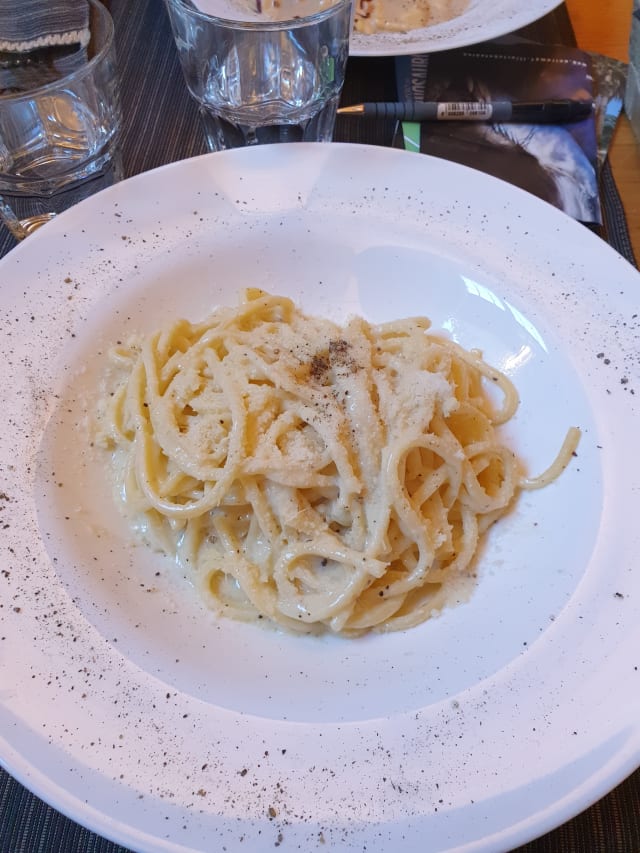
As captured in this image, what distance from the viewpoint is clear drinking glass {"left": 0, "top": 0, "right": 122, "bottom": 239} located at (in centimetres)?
172

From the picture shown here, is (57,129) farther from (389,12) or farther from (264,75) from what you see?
(389,12)

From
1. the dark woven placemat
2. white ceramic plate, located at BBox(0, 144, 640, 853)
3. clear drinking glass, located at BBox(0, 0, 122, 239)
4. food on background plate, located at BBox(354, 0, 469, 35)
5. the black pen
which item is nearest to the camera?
white ceramic plate, located at BBox(0, 144, 640, 853)

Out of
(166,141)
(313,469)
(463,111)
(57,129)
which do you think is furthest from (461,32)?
(313,469)

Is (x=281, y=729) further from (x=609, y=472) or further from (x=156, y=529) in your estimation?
(x=609, y=472)

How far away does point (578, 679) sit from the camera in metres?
0.96

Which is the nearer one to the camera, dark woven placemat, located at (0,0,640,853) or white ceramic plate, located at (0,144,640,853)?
white ceramic plate, located at (0,144,640,853)

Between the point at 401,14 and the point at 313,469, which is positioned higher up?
the point at 401,14

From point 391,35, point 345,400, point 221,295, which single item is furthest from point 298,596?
point 391,35

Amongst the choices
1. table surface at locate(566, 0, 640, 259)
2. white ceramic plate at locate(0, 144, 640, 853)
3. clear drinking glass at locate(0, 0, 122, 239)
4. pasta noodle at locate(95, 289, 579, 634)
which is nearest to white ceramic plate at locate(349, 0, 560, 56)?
table surface at locate(566, 0, 640, 259)

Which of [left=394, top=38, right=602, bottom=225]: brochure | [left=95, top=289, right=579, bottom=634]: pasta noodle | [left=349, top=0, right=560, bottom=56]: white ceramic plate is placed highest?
[left=349, top=0, right=560, bottom=56]: white ceramic plate

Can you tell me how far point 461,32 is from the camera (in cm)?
203

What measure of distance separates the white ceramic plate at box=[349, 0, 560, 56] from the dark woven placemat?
0.69 feet

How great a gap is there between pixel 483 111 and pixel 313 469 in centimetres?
138

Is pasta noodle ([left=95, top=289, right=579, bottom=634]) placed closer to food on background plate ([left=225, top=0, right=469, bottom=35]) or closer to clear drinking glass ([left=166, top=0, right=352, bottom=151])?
clear drinking glass ([left=166, top=0, right=352, bottom=151])
